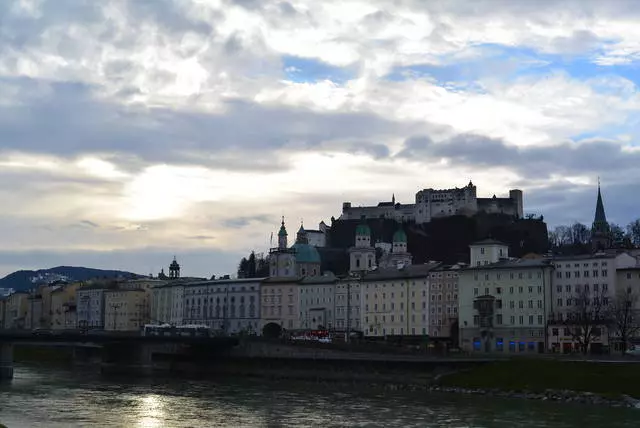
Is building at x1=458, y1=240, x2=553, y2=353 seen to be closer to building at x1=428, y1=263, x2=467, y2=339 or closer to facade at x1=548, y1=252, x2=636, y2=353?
facade at x1=548, y1=252, x2=636, y2=353

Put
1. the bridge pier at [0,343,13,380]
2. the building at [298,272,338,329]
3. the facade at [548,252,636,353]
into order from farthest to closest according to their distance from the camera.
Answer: the building at [298,272,338,329] < the facade at [548,252,636,353] < the bridge pier at [0,343,13,380]

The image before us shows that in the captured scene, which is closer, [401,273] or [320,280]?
[401,273]

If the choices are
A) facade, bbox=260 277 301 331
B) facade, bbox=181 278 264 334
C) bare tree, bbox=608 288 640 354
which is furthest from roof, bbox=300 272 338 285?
bare tree, bbox=608 288 640 354

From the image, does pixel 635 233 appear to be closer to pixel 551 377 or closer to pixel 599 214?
pixel 599 214

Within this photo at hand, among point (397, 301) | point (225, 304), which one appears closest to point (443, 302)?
point (397, 301)

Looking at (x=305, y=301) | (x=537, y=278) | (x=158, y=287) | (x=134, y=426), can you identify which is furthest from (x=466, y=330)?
(x=158, y=287)

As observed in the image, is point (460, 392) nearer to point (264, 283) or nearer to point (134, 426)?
point (134, 426)

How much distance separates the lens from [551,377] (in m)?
76.6

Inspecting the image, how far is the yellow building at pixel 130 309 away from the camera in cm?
19012

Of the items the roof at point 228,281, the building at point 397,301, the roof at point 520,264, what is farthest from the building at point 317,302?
the roof at point 520,264

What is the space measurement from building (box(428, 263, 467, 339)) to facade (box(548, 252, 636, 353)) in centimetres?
1563

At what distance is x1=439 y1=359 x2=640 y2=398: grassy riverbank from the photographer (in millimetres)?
72438

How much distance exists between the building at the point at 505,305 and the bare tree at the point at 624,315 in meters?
8.42

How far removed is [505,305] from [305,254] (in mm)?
75197
